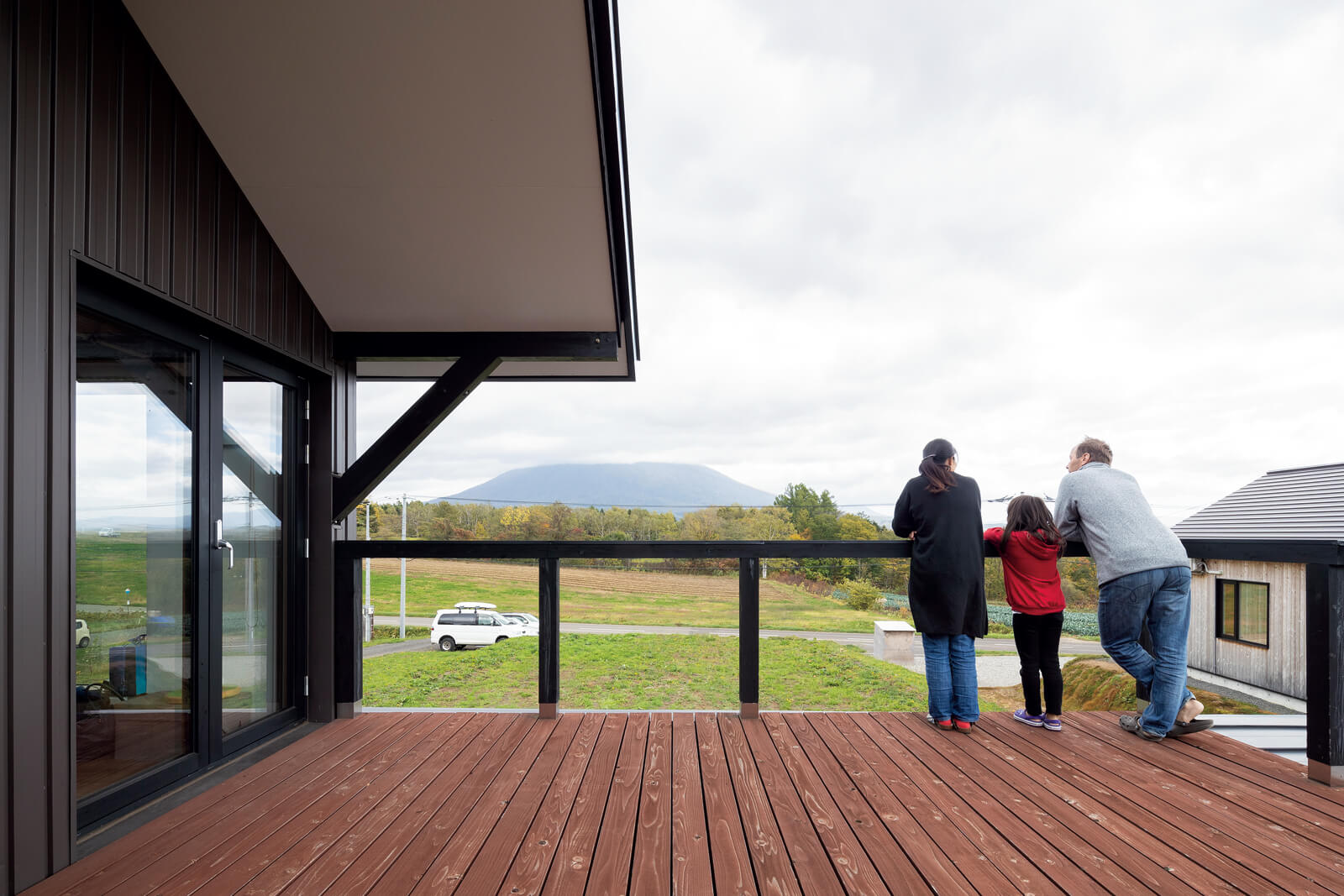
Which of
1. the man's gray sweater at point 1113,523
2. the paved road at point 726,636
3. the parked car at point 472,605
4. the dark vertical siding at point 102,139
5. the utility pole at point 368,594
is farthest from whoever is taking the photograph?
the parked car at point 472,605

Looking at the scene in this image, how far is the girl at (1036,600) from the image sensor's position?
3170mm

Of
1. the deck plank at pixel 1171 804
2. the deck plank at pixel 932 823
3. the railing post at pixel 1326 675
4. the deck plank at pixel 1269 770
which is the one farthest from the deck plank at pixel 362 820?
the railing post at pixel 1326 675

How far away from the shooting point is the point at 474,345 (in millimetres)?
3707

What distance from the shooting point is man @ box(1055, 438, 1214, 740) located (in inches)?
115

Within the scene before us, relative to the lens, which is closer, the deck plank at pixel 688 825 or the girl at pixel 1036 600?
the deck plank at pixel 688 825

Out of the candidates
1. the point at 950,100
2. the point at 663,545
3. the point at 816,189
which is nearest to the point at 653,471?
the point at 816,189

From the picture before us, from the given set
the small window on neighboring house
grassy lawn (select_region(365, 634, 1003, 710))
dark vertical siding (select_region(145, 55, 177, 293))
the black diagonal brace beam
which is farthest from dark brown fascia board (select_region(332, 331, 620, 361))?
the small window on neighboring house

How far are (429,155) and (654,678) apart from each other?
109 inches

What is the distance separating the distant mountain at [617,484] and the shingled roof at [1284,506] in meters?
14.9

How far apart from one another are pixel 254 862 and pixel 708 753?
1.65 meters

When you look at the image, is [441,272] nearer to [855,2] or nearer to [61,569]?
[61,569]

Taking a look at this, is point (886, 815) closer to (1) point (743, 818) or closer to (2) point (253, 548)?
(1) point (743, 818)

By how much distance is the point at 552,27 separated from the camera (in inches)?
88.7

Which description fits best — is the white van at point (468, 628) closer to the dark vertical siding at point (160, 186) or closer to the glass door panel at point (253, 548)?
the glass door panel at point (253, 548)
